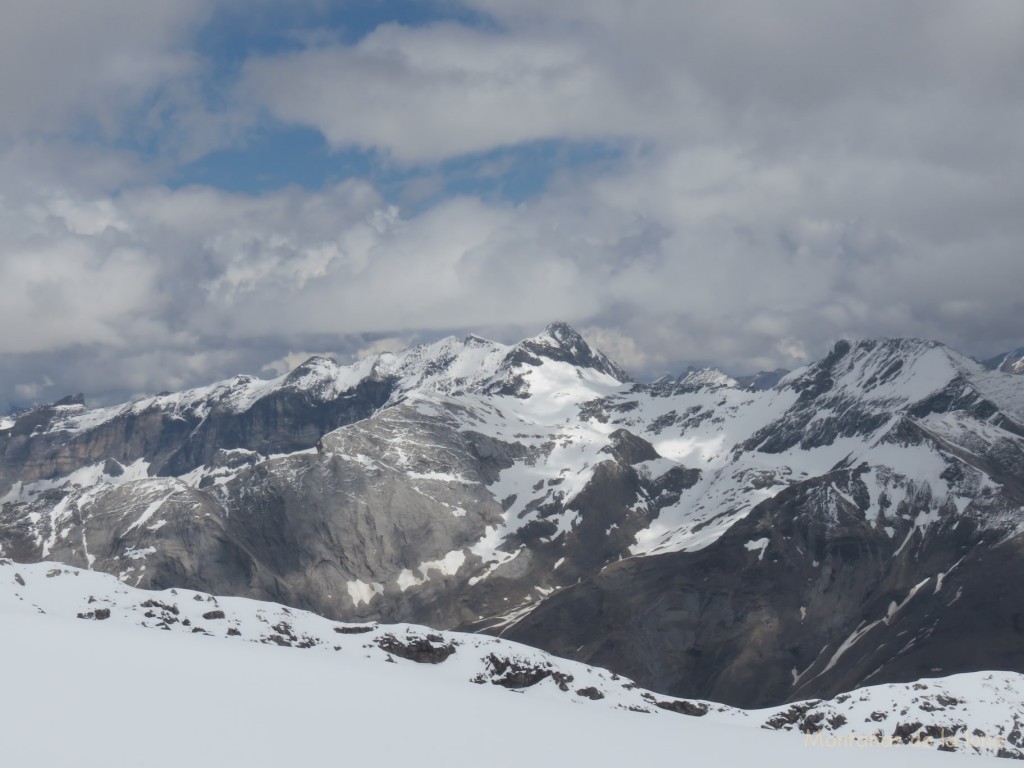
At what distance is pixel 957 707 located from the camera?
318 ft

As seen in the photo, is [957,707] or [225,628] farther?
[225,628]

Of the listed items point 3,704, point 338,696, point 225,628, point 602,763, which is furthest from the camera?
point 225,628

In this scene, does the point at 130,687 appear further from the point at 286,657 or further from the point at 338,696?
the point at 286,657

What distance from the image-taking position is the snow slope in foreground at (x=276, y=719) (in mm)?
40281

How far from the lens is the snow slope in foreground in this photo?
A: 40281 mm


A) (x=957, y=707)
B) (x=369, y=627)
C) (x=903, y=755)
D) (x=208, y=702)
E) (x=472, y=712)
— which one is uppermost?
(x=208, y=702)

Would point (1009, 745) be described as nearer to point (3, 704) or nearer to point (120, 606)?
point (3, 704)

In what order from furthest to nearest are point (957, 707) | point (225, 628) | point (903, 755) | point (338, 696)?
point (225, 628), point (957, 707), point (903, 755), point (338, 696)

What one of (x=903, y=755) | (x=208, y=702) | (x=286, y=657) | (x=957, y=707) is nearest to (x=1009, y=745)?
(x=957, y=707)

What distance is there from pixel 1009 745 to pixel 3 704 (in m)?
83.5

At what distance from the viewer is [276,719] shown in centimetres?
4562

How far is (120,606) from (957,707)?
294 ft

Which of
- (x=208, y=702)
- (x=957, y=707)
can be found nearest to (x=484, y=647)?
(x=957, y=707)

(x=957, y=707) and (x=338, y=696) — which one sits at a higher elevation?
(x=338, y=696)
